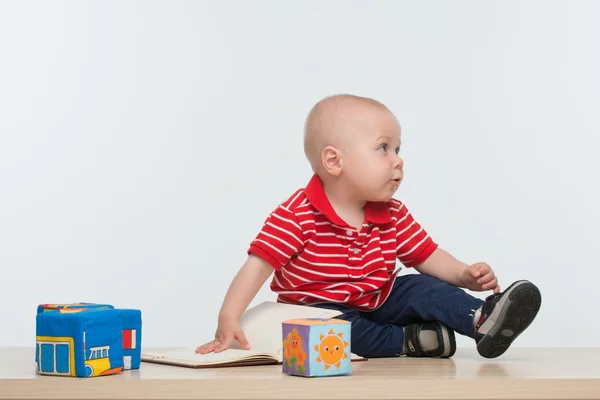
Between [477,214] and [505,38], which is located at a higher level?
[505,38]

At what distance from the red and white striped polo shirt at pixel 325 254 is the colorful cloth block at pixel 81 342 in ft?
1.13

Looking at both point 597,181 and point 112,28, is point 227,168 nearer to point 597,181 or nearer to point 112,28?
point 112,28

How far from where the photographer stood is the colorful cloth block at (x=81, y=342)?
1.10 meters

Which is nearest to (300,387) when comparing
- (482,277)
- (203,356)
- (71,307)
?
(203,356)

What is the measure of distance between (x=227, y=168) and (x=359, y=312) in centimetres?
110

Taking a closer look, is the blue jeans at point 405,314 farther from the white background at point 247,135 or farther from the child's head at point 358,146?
the white background at point 247,135

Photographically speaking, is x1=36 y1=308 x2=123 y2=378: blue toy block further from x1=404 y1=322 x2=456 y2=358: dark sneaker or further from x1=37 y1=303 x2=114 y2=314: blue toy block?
x1=404 y1=322 x2=456 y2=358: dark sneaker

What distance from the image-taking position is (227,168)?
251cm

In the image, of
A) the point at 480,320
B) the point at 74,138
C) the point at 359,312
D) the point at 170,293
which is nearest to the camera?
the point at 480,320

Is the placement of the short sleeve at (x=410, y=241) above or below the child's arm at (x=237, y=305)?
above

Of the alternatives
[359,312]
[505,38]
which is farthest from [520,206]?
[359,312]

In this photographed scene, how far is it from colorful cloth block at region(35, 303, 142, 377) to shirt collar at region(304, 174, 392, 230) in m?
0.42

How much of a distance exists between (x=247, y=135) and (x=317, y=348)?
1.47 meters

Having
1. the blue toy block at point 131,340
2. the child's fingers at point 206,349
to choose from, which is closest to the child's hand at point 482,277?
the child's fingers at point 206,349
